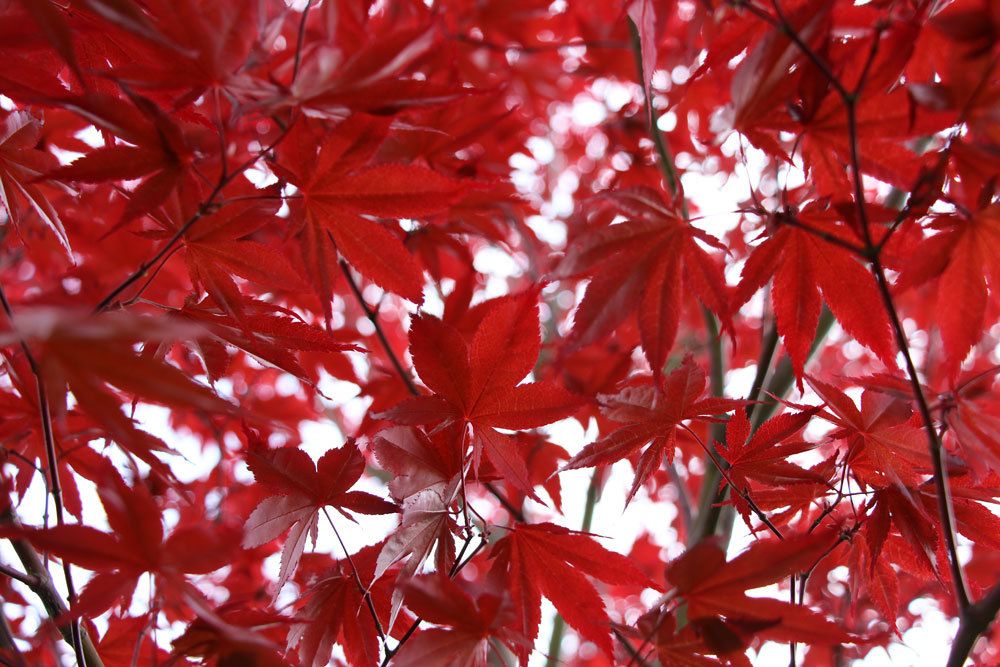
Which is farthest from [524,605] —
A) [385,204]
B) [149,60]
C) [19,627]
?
[19,627]

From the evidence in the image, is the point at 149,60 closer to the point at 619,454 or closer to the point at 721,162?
the point at 619,454

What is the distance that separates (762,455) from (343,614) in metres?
0.45

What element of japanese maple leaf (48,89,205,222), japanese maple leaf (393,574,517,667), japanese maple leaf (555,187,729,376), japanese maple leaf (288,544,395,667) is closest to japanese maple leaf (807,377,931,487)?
japanese maple leaf (555,187,729,376)

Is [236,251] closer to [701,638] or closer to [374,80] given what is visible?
[374,80]

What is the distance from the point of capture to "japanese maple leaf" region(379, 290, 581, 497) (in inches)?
26.0

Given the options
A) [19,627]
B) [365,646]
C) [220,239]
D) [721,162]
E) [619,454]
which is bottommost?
[365,646]

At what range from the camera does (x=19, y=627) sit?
147 centimetres

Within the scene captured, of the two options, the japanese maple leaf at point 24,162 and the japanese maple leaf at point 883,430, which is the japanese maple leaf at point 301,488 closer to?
the japanese maple leaf at point 24,162

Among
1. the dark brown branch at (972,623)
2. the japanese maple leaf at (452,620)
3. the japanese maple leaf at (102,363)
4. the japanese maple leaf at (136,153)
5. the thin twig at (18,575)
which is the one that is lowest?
the dark brown branch at (972,623)

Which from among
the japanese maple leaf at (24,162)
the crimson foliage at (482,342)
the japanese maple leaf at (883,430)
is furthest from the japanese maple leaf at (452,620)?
the japanese maple leaf at (24,162)

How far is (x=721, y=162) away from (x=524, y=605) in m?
1.44

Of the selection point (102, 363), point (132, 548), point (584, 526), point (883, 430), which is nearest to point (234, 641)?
point (132, 548)

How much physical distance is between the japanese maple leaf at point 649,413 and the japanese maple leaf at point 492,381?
0.17 ft

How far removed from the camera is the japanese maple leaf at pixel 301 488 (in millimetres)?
696
